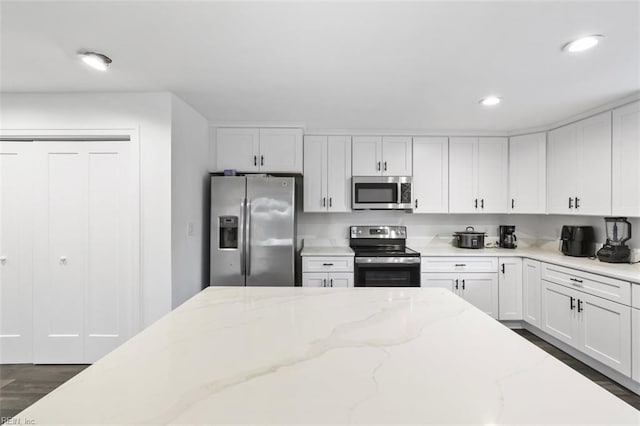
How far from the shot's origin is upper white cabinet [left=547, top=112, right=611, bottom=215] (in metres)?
2.72

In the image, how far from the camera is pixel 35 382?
7.72ft

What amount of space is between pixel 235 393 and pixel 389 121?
3.10 m

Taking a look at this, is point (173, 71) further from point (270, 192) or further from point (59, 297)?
point (59, 297)

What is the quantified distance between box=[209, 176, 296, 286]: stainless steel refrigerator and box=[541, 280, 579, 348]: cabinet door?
8.45 feet

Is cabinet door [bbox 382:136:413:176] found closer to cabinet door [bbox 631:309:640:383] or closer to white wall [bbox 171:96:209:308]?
white wall [bbox 171:96:209:308]

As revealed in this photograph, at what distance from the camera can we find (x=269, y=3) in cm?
141

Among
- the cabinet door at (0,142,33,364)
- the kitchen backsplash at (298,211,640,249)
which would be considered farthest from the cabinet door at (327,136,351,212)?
the cabinet door at (0,142,33,364)

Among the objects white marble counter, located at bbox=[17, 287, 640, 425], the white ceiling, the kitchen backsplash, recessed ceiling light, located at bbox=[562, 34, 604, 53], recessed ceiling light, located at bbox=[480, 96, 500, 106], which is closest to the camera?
white marble counter, located at bbox=[17, 287, 640, 425]

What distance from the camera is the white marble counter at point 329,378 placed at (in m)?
0.60

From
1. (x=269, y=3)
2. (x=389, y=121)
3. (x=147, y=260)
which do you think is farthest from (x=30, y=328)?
(x=389, y=121)

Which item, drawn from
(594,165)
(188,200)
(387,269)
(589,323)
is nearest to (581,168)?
(594,165)

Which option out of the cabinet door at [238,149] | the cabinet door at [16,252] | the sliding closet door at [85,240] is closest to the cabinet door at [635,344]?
the cabinet door at [238,149]

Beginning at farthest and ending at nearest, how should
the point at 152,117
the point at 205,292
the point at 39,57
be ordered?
the point at 152,117 → the point at 39,57 → the point at 205,292

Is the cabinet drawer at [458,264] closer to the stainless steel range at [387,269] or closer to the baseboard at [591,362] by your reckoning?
the stainless steel range at [387,269]
